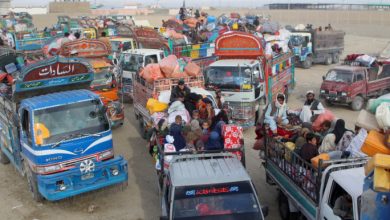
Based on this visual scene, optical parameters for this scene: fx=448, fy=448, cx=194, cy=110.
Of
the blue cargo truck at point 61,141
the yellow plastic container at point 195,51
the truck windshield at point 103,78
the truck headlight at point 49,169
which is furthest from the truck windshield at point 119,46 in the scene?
the truck headlight at point 49,169

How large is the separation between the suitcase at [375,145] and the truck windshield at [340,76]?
11.5 m

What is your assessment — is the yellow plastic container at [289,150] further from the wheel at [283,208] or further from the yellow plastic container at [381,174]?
the yellow plastic container at [381,174]

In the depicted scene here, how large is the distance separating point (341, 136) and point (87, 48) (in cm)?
1104

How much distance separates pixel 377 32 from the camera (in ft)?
157

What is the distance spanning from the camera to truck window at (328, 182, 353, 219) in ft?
18.5

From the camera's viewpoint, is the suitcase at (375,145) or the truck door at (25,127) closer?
the suitcase at (375,145)

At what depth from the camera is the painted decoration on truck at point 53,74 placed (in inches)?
379

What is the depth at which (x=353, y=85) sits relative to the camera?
53.9 feet

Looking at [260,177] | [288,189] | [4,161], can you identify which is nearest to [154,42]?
[4,161]

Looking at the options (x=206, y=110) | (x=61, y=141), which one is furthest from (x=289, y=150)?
(x=61, y=141)

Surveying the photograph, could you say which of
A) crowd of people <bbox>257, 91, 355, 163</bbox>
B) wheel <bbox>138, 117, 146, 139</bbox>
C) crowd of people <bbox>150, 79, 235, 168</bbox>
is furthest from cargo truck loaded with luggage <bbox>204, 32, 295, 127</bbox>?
crowd of people <bbox>257, 91, 355, 163</bbox>

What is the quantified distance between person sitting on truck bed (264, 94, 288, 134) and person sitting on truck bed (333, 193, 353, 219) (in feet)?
11.6

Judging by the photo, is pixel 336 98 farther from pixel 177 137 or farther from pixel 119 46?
pixel 119 46

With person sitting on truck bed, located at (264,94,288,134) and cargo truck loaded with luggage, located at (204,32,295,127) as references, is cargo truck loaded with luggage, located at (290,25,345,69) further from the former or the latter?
person sitting on truck bed, located at (264,94,288,134)
